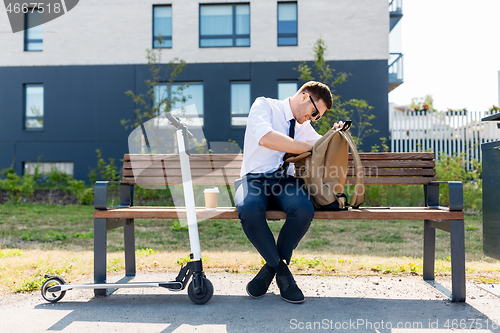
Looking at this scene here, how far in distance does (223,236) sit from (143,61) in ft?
31.1

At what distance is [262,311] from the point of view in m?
2.62

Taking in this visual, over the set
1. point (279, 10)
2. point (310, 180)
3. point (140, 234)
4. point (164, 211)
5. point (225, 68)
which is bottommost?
point (140, 234)

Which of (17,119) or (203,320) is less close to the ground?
(17,119)

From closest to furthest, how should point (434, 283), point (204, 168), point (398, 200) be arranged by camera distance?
point (434, 283) < point (204, 168) < point (398, 200)

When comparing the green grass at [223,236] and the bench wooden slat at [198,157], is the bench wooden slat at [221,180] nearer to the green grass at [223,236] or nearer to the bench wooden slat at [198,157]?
the bench wooden slat at [198,157]

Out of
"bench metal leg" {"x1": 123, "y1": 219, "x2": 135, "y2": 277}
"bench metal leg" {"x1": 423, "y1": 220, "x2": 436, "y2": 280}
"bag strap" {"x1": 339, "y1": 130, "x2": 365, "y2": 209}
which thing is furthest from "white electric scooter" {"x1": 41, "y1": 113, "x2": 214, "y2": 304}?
"bench metal leg" {"x1": 423, "y1": 220, "x2": 436, "y2": 280}

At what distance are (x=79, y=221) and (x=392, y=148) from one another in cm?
975

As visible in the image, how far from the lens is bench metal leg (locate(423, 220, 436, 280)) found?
329cm

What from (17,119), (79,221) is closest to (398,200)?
(79,221)

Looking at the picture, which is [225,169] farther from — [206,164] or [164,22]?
[164,22]

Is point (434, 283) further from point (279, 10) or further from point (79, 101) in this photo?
point (79, 101)

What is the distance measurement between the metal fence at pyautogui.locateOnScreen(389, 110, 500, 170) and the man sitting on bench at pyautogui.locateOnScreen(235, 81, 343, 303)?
10.6 m

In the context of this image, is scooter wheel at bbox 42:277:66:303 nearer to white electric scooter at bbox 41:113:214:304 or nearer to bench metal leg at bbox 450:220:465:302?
white electric scooter at bbox 41:113:214:304

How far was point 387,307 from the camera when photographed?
8.87 feet
